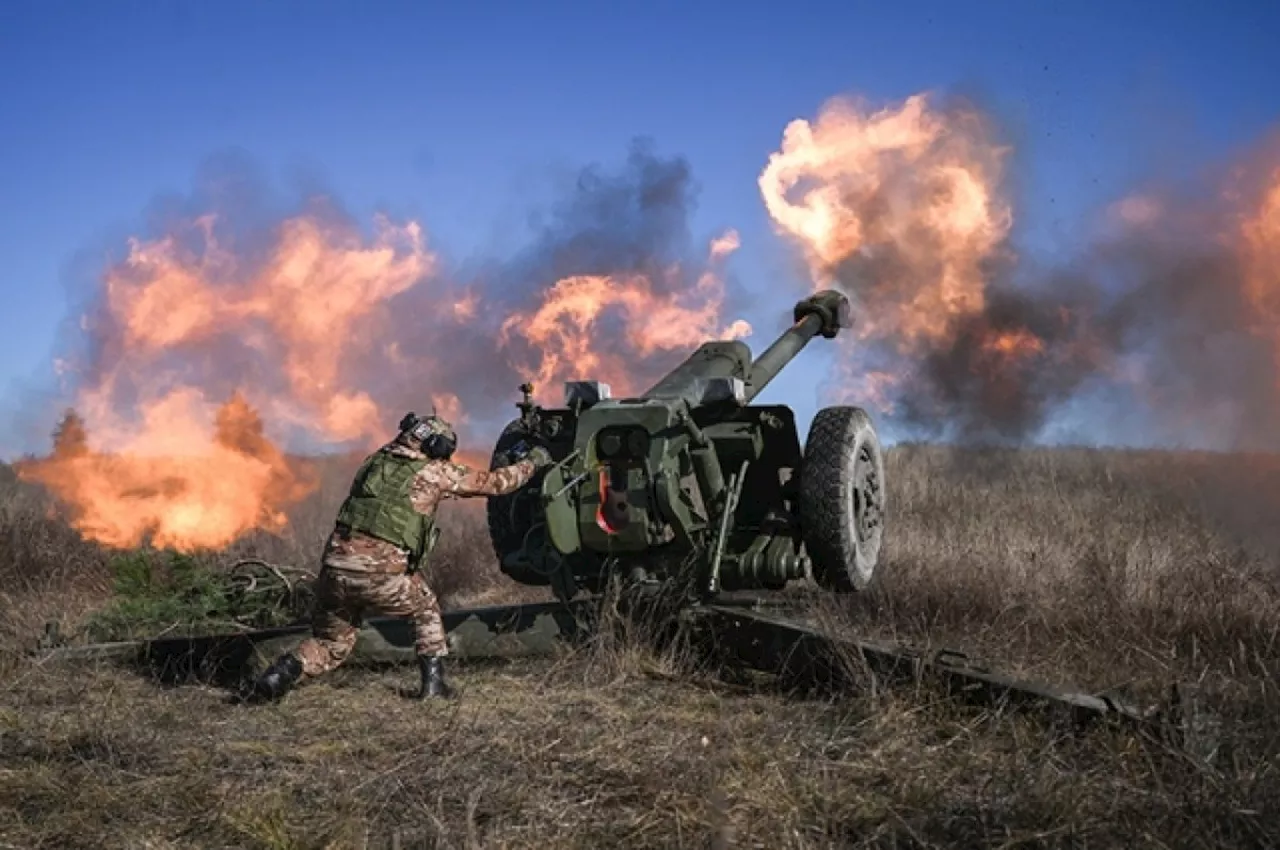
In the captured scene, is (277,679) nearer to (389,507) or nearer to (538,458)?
(389,507)

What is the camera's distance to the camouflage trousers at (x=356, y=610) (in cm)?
695

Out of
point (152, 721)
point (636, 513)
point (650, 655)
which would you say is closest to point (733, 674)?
point (650, 655)

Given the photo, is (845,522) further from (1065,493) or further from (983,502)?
(1065,493)

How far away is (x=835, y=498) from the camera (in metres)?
7.57

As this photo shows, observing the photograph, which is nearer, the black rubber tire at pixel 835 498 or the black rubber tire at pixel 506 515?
the black rubber tire at pixel 835 498

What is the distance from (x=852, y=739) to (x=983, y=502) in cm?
878

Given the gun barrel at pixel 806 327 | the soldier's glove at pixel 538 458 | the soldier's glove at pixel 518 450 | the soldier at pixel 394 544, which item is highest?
the gun barrel at pixel 806 327

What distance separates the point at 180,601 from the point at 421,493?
10.2ft

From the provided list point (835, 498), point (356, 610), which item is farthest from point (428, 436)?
point (835, 498)

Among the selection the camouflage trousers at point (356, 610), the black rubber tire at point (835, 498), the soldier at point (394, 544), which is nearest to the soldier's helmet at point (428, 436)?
the soldier at point (394, 544)

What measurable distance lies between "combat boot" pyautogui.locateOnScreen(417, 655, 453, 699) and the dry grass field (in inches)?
5.5

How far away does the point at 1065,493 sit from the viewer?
1362cm

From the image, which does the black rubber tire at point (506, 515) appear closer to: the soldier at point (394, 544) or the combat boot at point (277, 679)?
the soldier at point (394, 544)

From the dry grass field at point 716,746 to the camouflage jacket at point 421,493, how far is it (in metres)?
0.75
